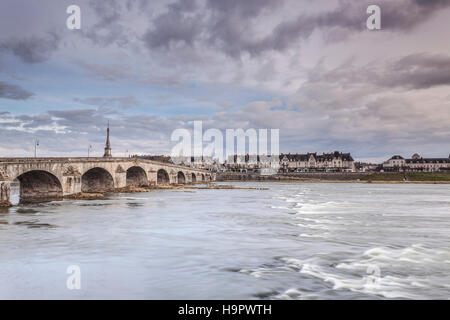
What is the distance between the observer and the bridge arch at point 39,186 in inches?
1308

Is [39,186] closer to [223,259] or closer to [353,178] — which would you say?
[223,259]

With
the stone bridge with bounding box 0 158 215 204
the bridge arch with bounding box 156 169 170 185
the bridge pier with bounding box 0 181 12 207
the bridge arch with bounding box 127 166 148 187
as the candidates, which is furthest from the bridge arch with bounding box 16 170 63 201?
the bridge arch with bounding box 156 169 170 185

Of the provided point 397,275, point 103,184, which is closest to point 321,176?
point 103,184

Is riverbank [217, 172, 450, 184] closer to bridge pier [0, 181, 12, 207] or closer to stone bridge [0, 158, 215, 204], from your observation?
stone bridge [0, 158, 215, 204]

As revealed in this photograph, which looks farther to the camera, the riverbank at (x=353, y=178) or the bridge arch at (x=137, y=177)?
the riverbank at (x=353, y=178)

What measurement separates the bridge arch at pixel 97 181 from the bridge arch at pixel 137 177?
1170 cm

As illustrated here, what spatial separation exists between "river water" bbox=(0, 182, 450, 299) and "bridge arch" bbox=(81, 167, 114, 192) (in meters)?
25.2

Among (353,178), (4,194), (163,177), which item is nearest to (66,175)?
(4,194)

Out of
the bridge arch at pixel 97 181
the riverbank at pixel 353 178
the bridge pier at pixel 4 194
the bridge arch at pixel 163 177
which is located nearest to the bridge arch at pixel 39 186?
the bridge pier at pixel 4 194

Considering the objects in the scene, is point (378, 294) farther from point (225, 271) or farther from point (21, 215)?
point (21, 215)

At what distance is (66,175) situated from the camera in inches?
1337

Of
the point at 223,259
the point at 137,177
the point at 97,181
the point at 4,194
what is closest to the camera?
the point at 223,259

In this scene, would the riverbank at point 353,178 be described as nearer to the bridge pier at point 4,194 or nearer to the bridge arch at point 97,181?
the bridge arch at point 97,181

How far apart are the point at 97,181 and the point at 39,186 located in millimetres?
12143
